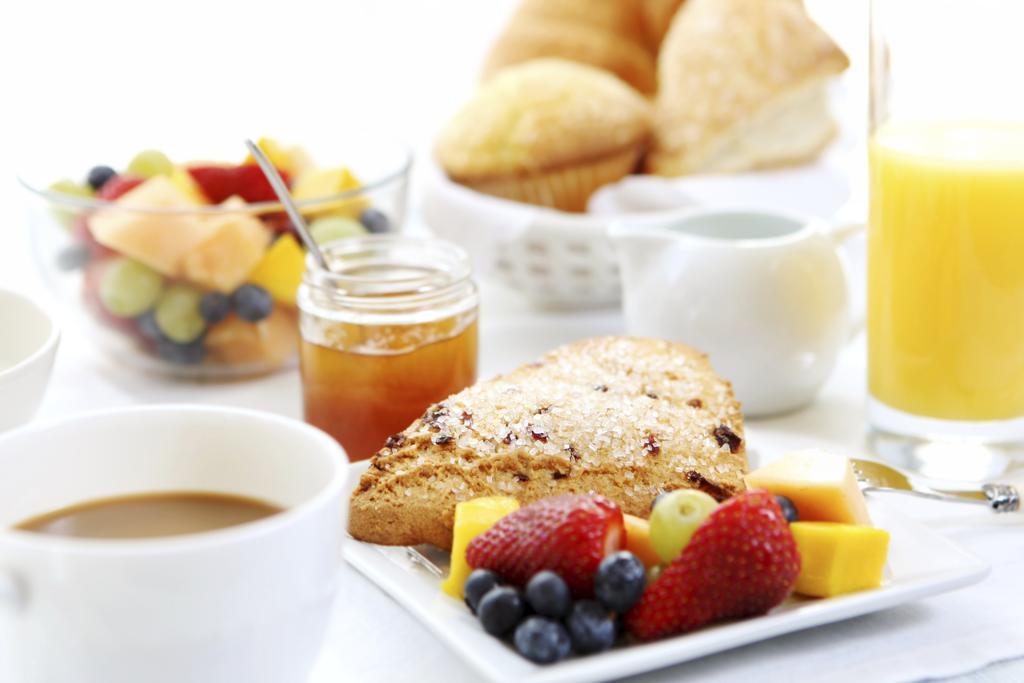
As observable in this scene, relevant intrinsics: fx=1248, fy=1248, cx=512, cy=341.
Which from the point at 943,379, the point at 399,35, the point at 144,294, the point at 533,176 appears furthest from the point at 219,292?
the point at 399,35

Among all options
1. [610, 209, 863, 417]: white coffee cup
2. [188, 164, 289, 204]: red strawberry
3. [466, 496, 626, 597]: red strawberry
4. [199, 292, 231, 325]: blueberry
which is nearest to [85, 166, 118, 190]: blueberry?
[188, 164, 289, 204]: red strawberry

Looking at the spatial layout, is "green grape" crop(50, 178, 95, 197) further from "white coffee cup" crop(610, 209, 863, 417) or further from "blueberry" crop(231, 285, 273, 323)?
"white coffee cup" crop(610, 209, 863, 417)

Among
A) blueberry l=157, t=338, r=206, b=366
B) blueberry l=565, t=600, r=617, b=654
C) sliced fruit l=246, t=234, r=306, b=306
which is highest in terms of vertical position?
sliced fruit l=246, t=234, r=306, b=306

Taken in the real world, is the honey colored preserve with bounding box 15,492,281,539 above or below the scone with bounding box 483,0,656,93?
below

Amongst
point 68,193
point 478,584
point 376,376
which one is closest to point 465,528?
point 478,584

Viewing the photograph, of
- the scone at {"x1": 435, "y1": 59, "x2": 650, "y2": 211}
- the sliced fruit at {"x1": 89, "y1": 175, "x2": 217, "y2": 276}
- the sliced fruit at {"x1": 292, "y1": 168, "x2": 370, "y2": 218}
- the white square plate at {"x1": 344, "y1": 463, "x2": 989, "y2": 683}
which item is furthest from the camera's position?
the scone at {"x1": 435, "y1": 59, "x2": 650, "y2": 211}

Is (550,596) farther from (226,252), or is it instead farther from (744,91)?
(744,91)

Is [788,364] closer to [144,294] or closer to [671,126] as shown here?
[671,126]
